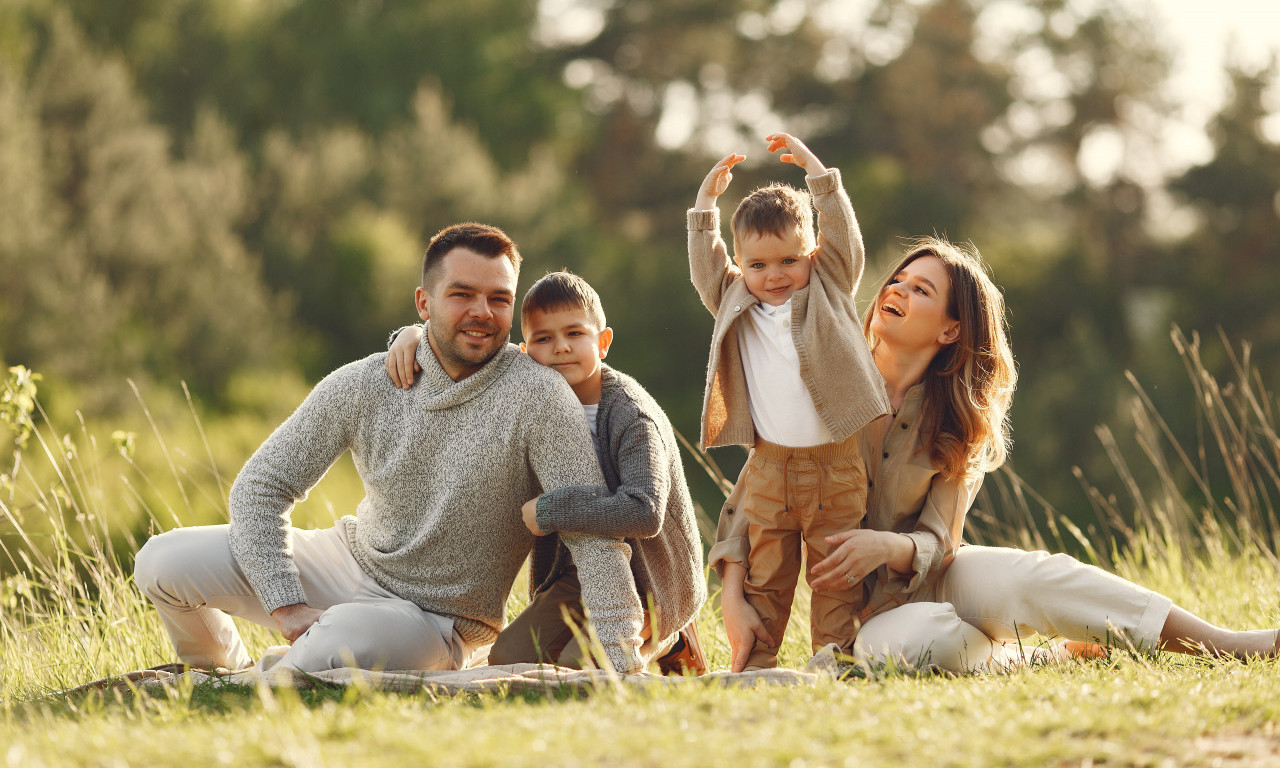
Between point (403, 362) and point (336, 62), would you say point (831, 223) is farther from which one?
point (336, 62)

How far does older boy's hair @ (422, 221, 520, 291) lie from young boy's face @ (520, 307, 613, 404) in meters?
0.17

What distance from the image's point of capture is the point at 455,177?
18.9 metres

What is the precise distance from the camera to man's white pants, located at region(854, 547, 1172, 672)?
12.0ft

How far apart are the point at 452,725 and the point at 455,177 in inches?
662

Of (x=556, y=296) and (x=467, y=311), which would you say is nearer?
(x=467, y=311)

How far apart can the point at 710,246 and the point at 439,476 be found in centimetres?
→ 107

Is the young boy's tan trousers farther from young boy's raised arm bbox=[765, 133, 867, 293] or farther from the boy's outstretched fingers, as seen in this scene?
the boy's outstretched fingers

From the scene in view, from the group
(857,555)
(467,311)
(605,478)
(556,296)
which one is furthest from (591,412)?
(857,555)

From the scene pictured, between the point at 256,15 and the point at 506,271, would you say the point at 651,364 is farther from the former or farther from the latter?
the point at 506,271

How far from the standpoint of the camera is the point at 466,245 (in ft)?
12.2

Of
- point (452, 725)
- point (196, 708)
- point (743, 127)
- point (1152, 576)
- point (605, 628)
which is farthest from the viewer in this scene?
point (743, 127)

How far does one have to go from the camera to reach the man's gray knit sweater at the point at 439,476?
3.58m

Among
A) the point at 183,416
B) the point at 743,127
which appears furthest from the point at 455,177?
the point at 743,127

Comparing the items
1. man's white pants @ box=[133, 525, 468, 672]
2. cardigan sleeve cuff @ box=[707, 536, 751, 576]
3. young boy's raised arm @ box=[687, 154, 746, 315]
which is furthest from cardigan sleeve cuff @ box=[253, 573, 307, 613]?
young boy's raised arm @ box=[687, 154, 746, 315]
